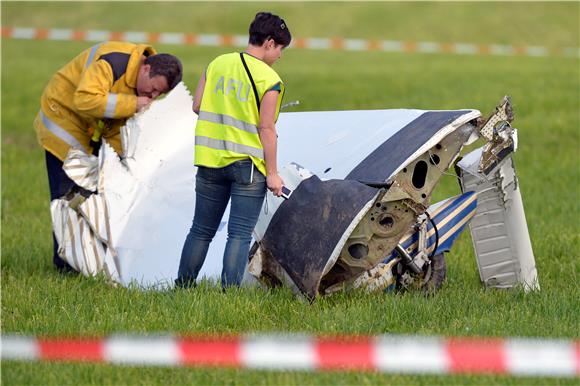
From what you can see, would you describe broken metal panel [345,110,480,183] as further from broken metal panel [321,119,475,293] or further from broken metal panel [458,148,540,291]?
broken metal panel [458,148,540,291]

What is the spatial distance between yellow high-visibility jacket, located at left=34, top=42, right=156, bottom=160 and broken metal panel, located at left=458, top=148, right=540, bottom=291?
2.57 meters

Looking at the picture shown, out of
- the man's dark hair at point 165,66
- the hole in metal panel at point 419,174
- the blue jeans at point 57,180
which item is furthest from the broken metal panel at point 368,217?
the blue jeans at point 57,180

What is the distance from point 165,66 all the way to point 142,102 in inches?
13.5

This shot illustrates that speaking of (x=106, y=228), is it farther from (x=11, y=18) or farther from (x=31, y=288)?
(x=11, y=18)

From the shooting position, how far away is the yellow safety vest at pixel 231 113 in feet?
20.6

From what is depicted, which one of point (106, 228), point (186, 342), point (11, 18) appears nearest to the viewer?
point (186, 342)

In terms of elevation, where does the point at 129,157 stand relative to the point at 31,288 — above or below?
above

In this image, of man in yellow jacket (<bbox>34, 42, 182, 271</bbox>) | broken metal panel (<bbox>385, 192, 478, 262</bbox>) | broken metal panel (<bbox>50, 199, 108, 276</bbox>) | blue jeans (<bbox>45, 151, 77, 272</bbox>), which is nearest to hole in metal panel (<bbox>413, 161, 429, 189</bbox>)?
broken metal panel (<bbox>385, 192, 478, 262</bbox>)

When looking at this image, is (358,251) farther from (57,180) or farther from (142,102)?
(57,180)

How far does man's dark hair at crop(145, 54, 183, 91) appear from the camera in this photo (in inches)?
304

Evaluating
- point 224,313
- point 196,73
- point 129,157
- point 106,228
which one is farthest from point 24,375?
point 196,73

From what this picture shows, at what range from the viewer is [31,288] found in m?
6.99

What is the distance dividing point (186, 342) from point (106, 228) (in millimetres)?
2137

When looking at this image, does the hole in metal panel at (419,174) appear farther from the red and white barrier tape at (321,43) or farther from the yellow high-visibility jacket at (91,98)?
the red and white barrier tape at (321,43)
